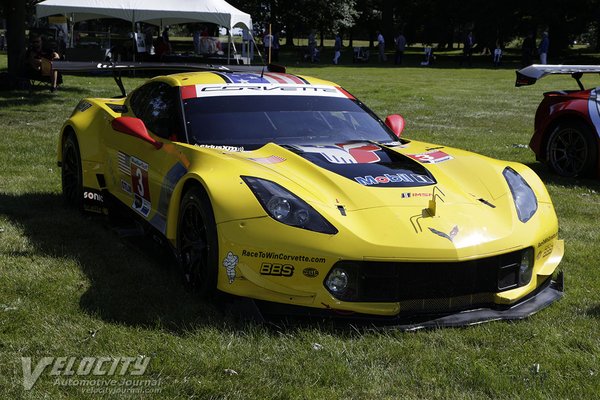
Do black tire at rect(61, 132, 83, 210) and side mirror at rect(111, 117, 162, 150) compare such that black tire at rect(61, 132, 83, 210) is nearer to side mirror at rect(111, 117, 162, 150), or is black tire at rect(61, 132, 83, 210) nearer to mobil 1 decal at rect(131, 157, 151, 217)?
mobil 1 decal at rect(131, 157, 151, 217)

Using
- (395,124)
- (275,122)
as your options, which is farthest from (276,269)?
(395,124)

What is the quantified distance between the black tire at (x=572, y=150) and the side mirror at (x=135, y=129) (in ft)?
17.5

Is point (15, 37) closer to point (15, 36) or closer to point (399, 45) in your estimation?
point (15, 36)

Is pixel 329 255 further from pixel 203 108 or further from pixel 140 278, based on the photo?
pixel 203 108

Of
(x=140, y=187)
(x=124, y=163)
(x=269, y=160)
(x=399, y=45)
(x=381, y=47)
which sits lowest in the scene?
(x=140, y=187)

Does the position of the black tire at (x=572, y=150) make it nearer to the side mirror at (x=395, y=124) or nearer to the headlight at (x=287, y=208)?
the side mirror at (x=395, y=124)

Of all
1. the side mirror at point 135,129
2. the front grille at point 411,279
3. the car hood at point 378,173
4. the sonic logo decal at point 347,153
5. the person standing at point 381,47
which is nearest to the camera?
the front grille at point 411,279

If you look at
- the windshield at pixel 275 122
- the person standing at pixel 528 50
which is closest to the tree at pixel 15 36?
the windshield at pixel 275 122

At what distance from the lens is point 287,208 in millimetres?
4109

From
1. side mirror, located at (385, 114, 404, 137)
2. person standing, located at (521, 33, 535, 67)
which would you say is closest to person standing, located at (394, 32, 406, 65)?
person standing, located at (521, 33, 535, 67)

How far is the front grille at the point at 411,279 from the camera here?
393cm

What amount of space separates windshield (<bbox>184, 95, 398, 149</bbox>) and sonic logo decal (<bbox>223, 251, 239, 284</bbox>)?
3.96 feet

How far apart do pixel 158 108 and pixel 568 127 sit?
5.17m

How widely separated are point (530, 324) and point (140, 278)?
238 cm
